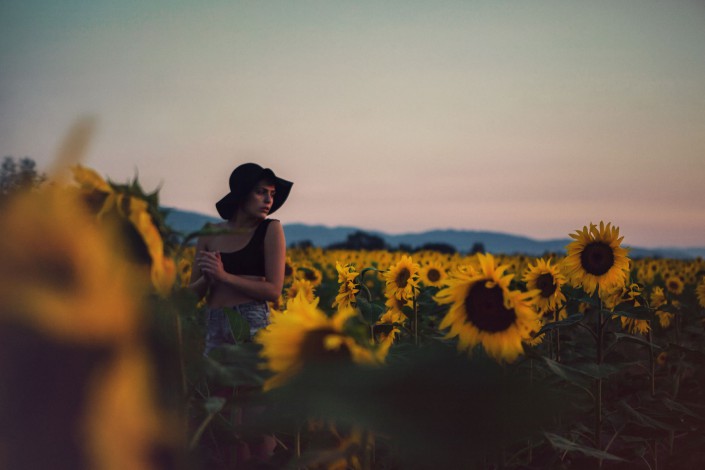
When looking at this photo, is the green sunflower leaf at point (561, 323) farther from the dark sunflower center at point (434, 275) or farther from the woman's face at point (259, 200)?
the dark sunflower center at point (434, 275)

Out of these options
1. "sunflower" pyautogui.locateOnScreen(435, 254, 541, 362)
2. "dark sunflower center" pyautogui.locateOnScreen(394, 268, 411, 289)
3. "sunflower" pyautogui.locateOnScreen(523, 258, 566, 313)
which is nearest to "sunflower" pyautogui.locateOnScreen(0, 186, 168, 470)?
"sunflower" pyautogui.locateOnScreen(435, 254, 541, 362)

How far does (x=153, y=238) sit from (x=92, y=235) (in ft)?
0.43

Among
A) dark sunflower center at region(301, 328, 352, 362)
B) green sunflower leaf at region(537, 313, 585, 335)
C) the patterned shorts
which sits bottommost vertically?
the patterned shorts

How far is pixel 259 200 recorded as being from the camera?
4.02m

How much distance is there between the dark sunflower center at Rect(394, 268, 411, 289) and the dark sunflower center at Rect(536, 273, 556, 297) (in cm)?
81

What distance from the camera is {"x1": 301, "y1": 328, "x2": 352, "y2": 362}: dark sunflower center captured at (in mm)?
710

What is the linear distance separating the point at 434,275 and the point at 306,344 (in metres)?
6.06

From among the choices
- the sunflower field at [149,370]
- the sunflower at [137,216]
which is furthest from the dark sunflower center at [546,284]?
the sunflower at [137,216]

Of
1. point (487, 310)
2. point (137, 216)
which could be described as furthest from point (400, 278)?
point (137, 216)

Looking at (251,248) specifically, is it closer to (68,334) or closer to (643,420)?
(643,420)

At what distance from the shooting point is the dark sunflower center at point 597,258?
410 centimetres

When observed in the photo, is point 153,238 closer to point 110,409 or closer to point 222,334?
point 110,409

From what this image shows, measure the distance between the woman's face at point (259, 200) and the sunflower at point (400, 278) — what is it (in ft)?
2.63

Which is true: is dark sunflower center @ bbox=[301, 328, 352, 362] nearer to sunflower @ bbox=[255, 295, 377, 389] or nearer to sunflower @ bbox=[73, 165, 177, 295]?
sunflower @ bbox=[255, 295, 377, 389]
